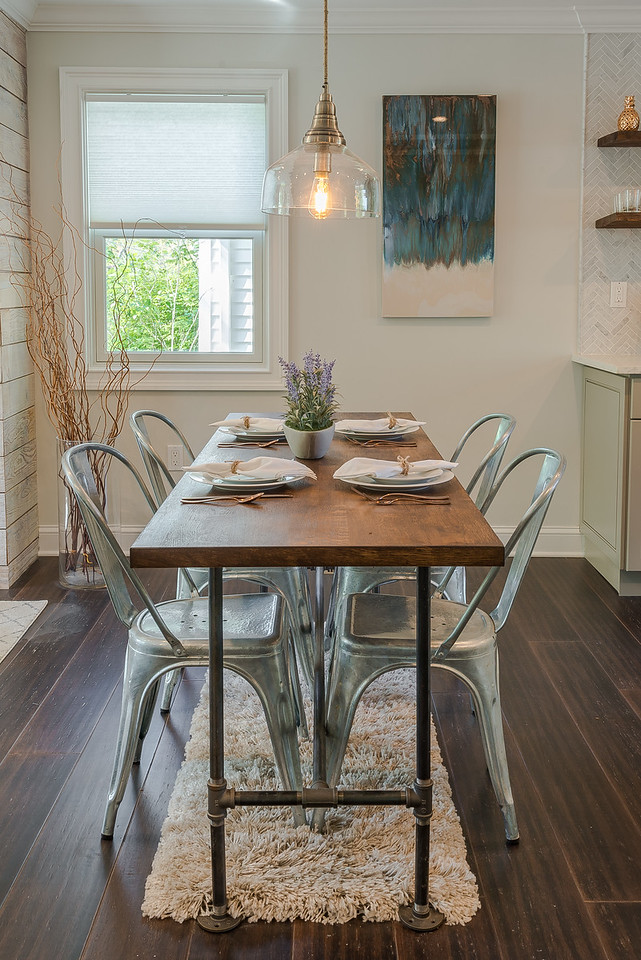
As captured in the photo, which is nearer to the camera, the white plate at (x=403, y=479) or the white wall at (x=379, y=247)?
the white plate at (x=403, y=479)

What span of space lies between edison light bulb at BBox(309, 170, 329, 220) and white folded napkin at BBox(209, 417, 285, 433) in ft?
2.58

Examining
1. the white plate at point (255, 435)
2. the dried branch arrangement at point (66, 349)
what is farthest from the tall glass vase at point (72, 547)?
the white plate at point (255, 435)

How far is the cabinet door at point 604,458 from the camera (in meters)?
3.91

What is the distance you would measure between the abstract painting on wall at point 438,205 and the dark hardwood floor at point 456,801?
1.63 metres

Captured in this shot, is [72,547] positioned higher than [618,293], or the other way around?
[618,293]

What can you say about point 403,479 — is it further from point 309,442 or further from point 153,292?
point 153,292

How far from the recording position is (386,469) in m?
2.27

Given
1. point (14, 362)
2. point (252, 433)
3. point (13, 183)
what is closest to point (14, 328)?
point (14, 362)

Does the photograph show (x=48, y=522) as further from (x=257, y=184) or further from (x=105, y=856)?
(x=105, y=856)

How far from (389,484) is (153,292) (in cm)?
261

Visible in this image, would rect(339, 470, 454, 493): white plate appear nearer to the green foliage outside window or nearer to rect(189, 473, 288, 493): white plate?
rect(189, 473, 288, 493): white plate

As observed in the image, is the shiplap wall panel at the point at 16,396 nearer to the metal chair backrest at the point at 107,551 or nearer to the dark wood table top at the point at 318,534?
the metal chair backrest at the point at 107,551

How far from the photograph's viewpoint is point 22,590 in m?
3.99

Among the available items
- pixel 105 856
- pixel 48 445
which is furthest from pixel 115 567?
pixel 48 445
